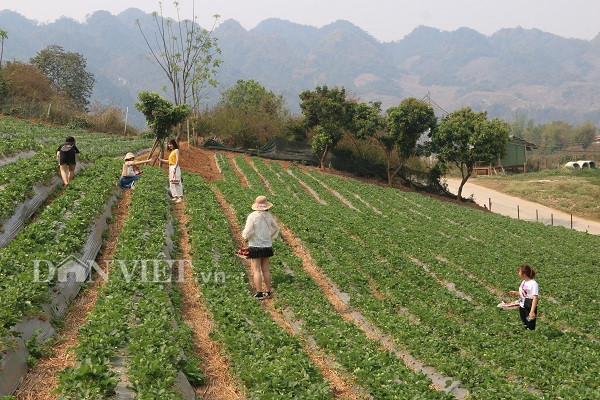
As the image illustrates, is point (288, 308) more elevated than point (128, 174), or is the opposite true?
point (128, 174)

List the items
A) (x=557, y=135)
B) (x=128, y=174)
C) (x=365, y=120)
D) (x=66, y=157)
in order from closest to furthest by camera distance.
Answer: (x=66, y=157)
(x=128, y=174)
(x=365, y=120)
(x=557, y=135)

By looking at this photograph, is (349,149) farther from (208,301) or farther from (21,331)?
(21,331)

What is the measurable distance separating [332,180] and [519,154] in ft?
154

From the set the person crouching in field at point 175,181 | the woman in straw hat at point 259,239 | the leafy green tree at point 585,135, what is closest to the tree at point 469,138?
the person crouching in field at point 175,181

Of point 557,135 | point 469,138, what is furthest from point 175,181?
point 557,135

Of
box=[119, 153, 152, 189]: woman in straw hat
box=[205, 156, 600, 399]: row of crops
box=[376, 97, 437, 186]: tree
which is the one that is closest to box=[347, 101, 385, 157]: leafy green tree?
box=[376, 97, 437, 186]: tree

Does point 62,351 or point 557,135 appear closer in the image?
point 62,351

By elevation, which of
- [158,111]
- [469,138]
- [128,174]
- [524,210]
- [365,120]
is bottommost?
[524,210]

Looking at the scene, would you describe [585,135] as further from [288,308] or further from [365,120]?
[288,308]

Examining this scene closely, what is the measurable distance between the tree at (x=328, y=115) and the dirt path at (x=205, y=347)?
89.8ft

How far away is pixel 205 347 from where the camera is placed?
8.48 metres

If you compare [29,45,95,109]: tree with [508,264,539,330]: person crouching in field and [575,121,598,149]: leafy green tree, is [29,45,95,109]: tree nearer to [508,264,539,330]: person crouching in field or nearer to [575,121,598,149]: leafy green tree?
[508,264,539,330]: person crouching in field

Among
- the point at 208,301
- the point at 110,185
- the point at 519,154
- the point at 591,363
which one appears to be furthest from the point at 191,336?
the point at 519,154

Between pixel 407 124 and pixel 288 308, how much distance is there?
92.9 feet
